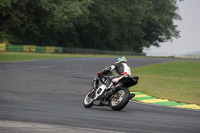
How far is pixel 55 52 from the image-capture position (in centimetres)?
6322

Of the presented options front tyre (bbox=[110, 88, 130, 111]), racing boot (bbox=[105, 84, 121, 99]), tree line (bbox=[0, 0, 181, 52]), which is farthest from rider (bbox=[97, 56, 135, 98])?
tree line (bbox=[0, 0, 181, 52])

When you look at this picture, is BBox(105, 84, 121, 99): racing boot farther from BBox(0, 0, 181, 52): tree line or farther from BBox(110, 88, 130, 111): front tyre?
BBox(0, 0, 181, 52): tree line

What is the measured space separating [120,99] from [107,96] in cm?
61

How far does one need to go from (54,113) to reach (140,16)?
82761 millimetres

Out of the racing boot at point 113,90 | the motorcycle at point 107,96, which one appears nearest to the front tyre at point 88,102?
the motorcycle at point 107,96

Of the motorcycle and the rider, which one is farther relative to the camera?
the rider

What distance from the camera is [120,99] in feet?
37.9

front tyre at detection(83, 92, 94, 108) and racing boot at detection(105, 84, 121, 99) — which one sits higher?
racing boot at detection(105, 84, 121, 99)

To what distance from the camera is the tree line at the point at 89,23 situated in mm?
64812

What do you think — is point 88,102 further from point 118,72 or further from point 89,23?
point 89,23

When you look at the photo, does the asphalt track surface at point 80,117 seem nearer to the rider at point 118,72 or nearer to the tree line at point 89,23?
the rider at point 118,72

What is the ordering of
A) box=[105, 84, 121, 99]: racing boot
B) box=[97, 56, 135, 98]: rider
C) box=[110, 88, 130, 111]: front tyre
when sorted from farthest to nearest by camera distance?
1. box=[97, 56, 135, 98]: rider
2. box=[105, 84, 121, 99]: racing boot
3. box=[110, 88, 130, 111]: front tyre

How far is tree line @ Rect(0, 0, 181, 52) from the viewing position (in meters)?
64.8

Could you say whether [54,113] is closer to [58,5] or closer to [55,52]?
[55,52]
